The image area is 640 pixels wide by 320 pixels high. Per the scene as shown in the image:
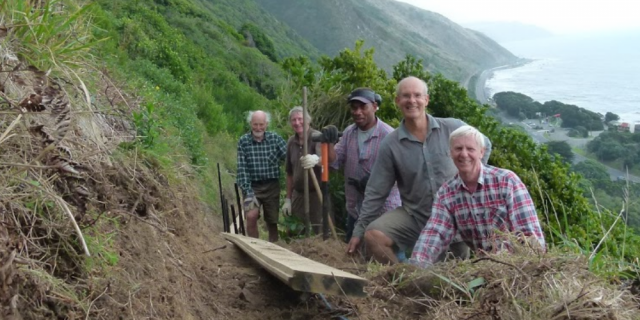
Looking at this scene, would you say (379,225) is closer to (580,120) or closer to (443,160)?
(443,160)

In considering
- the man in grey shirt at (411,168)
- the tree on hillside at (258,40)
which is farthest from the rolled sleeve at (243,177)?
the tree on hillside at (258,40)

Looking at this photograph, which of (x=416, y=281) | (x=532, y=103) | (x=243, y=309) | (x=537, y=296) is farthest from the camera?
(x=532, y=103)

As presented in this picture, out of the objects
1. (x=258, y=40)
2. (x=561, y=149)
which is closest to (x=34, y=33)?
(x=561, y=149)

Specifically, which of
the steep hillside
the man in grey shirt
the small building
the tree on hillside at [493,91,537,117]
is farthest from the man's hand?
the steep hillside

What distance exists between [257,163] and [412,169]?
3.10m

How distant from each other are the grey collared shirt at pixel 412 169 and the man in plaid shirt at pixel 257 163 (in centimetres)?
275

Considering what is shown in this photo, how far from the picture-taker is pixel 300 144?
7816mm

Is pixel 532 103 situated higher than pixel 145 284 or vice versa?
pixel 145 284

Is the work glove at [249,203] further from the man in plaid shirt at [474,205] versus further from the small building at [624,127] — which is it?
the small building at [624,127]

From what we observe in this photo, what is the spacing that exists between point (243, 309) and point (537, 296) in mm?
2410

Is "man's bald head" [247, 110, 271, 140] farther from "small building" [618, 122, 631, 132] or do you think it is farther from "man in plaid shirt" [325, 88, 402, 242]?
"small building" [618, 122, 631, 132]

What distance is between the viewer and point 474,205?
4.37m

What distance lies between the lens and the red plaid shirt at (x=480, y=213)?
4.23 m

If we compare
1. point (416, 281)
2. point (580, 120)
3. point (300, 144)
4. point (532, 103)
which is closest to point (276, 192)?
point (300, 144)
